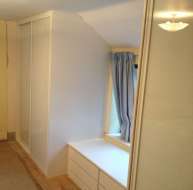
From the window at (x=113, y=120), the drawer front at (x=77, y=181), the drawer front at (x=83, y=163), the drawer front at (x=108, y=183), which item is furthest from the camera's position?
the window at (x=113, y=120)

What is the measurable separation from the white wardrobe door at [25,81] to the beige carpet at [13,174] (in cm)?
33

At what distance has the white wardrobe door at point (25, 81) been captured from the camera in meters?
3.40

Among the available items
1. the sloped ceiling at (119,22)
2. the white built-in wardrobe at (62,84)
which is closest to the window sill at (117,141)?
the white built-in wardrobe at (62,84)

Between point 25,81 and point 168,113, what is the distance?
109 inches

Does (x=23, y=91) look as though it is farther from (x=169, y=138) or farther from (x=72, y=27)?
(x=169, y=138)

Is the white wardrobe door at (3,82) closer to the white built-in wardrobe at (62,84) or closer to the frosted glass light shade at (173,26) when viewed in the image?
the white built-in wardrobe at (62,84)

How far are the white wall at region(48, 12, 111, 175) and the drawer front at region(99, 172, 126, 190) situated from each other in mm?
782

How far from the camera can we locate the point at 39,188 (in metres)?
2.61

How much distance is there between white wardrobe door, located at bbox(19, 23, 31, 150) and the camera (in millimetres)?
3401

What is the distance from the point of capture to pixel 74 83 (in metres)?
2.82

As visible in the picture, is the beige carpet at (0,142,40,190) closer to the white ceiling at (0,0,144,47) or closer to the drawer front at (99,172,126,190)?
the drawer front at (99,172,126,190)

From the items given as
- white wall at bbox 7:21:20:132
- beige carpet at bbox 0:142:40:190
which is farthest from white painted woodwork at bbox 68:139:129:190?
white wall at bbox 7:21:20:132

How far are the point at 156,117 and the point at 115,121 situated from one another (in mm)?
1846

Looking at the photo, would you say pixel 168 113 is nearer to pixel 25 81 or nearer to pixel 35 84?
pixel 35 84
